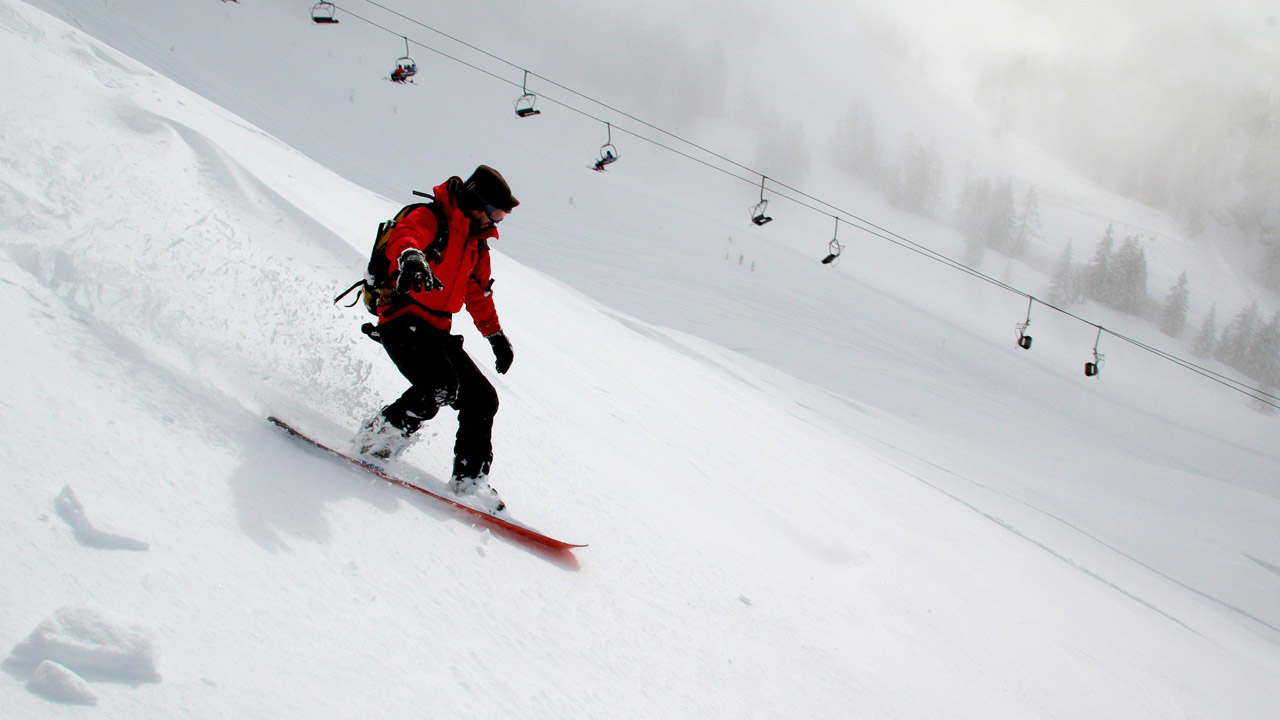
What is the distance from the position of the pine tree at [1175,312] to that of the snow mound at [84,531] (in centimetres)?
6927

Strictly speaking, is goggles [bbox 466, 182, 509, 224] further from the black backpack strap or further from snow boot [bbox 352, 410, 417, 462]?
snow boot [bbox 352, 410, 417, 462]

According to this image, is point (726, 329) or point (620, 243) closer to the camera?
point (726, 329)

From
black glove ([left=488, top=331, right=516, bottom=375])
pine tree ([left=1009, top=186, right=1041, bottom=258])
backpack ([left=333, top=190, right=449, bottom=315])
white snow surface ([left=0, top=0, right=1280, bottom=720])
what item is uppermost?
pine tree ([left=1009, top=186, right=1041, bottom=258])

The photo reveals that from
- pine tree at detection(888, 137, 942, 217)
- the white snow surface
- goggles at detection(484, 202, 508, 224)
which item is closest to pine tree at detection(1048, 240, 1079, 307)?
pine tree at detection(888, 137, 942, 217)

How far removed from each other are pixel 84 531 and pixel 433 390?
1399 mm

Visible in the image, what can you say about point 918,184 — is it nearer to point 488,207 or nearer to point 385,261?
point 488,207

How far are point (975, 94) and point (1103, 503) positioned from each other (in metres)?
129

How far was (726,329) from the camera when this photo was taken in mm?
19141

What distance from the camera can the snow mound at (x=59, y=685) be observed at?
1.44 m

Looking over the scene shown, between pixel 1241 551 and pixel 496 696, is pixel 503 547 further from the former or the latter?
pixel 1241 551

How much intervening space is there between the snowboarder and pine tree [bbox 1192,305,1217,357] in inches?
2664

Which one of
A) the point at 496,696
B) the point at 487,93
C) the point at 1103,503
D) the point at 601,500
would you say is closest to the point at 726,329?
the point at 1103,503

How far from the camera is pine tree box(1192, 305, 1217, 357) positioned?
5534 cm

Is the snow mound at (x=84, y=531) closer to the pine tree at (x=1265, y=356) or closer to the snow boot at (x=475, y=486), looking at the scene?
the snow boot at (x=475, y=486)
